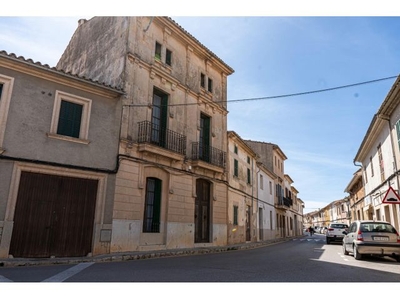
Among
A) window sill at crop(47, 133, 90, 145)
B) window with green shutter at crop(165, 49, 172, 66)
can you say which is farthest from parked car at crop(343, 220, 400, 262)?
window with green shutter at crop(165, 49, 172, 66)

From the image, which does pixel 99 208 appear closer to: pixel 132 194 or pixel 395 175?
pixel 132 194

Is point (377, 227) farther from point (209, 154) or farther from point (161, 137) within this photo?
point (161, 137)

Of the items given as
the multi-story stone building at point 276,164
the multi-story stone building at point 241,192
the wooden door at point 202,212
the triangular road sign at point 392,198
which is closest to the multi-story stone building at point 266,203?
the multi-story stone building at point 276,164

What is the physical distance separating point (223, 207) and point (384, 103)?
943cm

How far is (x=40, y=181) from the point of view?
32.9ft

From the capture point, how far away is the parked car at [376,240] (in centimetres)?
986

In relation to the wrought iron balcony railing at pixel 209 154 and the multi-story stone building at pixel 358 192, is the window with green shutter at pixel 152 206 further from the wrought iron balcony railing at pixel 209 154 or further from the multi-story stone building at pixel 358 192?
the multi-story stone building at pixel 358 192

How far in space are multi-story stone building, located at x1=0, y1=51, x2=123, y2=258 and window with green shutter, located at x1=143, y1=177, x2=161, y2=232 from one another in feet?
6.75

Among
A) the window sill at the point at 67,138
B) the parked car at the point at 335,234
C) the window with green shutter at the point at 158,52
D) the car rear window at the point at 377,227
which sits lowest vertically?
the parked car at the point at 335,234

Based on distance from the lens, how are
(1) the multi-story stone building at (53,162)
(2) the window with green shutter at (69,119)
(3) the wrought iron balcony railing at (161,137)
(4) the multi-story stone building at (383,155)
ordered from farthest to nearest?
(3) the wrought iron balcony railing at (161,137)
(4) the multi-story stone building at (383,155)
(2) the window with green shutter at (69,119)
(1) the multi-story stone building at (53,162)

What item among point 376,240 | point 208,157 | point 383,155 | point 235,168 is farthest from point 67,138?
point 383,155

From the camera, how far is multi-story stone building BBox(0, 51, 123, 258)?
9508mm

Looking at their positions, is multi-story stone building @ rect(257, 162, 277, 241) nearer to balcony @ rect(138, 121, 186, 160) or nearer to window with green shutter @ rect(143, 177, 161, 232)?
balcony @ rect(138, 121, 186, 160)

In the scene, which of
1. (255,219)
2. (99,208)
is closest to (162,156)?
(99,208)
